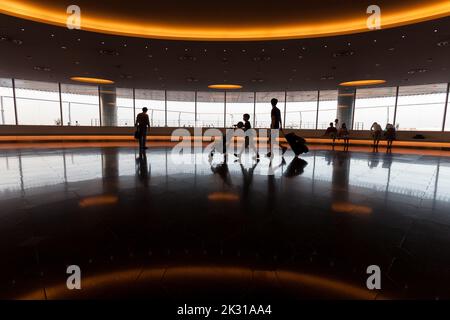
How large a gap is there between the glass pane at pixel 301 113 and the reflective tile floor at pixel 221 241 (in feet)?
53.7

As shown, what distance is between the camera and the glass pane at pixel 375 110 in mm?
16798

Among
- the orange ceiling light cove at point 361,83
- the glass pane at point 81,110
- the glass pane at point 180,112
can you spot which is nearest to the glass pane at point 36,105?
the glass pane at point 81,110

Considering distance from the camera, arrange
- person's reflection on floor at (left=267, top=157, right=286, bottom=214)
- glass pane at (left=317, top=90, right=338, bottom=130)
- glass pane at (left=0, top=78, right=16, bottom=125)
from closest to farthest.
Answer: person's reflection on floor at (left=267, top=157, right=286, bottom=214) → glass pane at (left=0, top=78, right=16, bottom=125) → glass pane at (left=317, top=90, right=338, bottom=130)

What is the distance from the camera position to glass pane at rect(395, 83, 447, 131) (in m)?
15.0

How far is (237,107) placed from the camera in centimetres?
2062

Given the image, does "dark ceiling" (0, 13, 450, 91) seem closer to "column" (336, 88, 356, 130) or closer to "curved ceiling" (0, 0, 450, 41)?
"curved ceiling" (0, 0, 450, 41)

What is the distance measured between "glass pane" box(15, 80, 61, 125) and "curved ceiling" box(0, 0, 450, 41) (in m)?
11.7

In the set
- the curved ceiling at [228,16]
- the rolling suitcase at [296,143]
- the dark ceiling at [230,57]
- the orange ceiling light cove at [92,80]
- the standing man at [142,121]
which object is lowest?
the rolling suitcase at [296,143]

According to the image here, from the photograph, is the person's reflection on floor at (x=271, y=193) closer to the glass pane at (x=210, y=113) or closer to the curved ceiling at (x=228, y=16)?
the curved ceiling at (x=228, y=16)

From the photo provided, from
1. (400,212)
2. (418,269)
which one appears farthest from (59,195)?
(400,212)

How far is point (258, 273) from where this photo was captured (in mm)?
1577

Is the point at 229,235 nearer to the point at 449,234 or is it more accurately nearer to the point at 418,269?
the point at 418,269

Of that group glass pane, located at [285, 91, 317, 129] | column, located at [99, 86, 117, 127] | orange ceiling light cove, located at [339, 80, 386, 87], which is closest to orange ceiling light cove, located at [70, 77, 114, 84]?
column, located at [99, 86, 117, 127]

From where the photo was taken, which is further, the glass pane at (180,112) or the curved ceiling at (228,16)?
the glass pane at (180,112)
